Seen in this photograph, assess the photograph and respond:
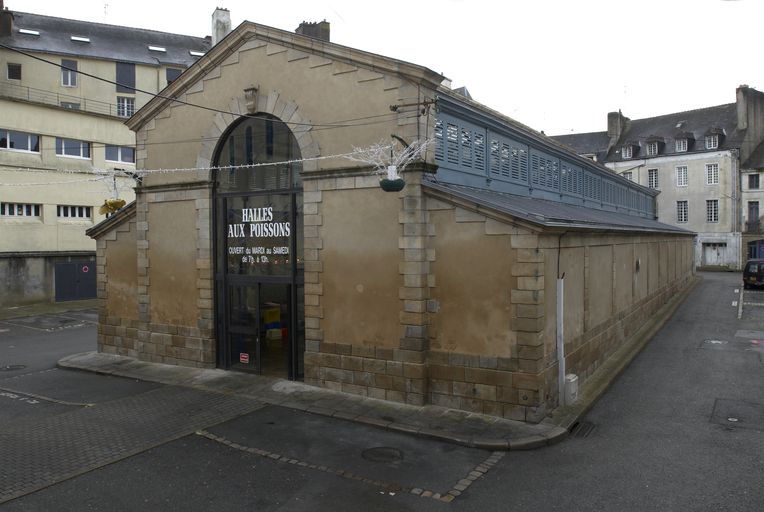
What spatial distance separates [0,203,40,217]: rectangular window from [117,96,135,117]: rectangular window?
1097cm

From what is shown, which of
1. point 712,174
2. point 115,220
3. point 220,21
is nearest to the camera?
point 115,220

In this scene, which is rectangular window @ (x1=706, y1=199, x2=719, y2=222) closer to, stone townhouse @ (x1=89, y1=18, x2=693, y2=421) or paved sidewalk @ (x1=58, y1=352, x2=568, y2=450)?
stone townhouse @ (x1=89, y1=18, x2=693, y2=421)

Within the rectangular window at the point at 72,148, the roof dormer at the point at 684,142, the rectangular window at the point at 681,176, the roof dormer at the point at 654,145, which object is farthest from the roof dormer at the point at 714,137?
the rectangular window at the point at 72,148

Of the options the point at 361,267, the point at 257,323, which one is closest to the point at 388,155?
the point at 361,267

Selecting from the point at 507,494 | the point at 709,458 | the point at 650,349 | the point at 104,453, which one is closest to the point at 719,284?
the point at 650,349

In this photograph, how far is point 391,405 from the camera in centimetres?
1123

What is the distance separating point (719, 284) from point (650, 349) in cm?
2406

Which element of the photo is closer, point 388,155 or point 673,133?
point 388,155

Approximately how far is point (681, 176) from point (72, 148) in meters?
51.8

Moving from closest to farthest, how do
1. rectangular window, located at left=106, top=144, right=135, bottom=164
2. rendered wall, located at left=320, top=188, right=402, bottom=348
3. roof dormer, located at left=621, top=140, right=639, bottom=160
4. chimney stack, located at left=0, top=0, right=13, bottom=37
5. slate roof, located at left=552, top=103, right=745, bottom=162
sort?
rendered wall, located at left=320, top=188, right=402, bottom=348, rectangular window, located at left=106, top=144, right=135, bottom=164, chimney stack, located at left=0, top=0, right=13, bottom=37, slate roof, located at left=552, top=103, right=745, bottom=162, roof dormer, located at left=621, top=140, right=639, bottom=160

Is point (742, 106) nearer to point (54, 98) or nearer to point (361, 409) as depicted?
point (361, 409)

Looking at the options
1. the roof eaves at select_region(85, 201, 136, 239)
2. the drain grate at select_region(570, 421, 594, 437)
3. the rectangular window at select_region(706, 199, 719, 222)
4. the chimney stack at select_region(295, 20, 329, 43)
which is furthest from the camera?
the rectangular window at select_region(706, 199, 719, 222)

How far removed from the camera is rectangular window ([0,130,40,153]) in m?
28.6

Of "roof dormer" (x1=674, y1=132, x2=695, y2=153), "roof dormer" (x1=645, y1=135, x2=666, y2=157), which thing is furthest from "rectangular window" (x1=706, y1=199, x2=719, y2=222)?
"roof dormer" (x1=645, y1=135, x2=666, y2=157)
